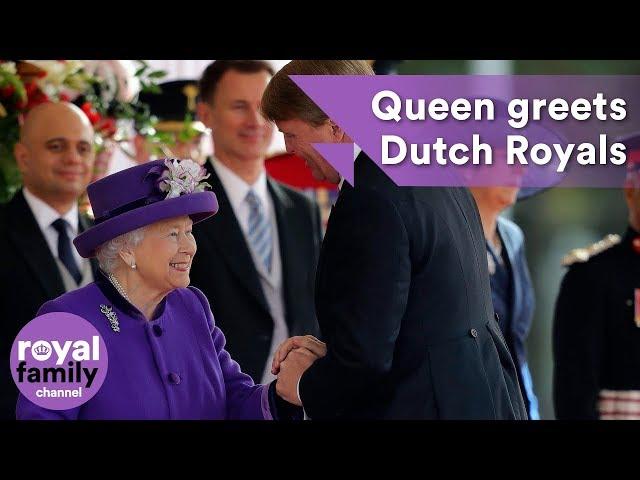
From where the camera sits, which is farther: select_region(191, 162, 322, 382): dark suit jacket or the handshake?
select_region(191, 162, 322, 382): dark suit jacket

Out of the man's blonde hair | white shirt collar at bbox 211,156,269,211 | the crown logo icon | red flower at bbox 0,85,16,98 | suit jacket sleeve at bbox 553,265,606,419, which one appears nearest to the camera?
the man's blonde hair

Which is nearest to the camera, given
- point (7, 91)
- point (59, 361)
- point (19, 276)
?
point (59, 361)

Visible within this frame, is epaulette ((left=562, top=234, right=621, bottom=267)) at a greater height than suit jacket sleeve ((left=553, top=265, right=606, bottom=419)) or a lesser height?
greater

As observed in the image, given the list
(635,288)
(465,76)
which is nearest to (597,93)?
(465,76)

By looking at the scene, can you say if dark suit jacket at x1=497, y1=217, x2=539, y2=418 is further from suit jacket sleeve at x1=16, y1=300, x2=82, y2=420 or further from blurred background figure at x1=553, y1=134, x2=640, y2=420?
suit jacket sleeve at x1=16, y1=300, x2=82, y2=420

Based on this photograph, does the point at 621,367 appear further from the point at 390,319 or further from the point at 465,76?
the point at 390,319

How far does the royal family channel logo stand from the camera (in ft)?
10.9

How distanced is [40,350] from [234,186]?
0.89m

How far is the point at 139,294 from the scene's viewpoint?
10.6 feet

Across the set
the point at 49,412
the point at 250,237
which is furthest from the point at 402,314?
the point at 250,237

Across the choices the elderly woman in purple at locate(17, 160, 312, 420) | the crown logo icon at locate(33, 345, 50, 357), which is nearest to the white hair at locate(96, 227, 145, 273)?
the elderly woman in purple at locate(17, 160, 312, 420)

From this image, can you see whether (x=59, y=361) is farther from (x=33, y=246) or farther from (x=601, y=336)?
(x=601, y=336)

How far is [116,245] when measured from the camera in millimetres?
3227

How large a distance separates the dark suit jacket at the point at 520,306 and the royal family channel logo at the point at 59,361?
1.32 meters
